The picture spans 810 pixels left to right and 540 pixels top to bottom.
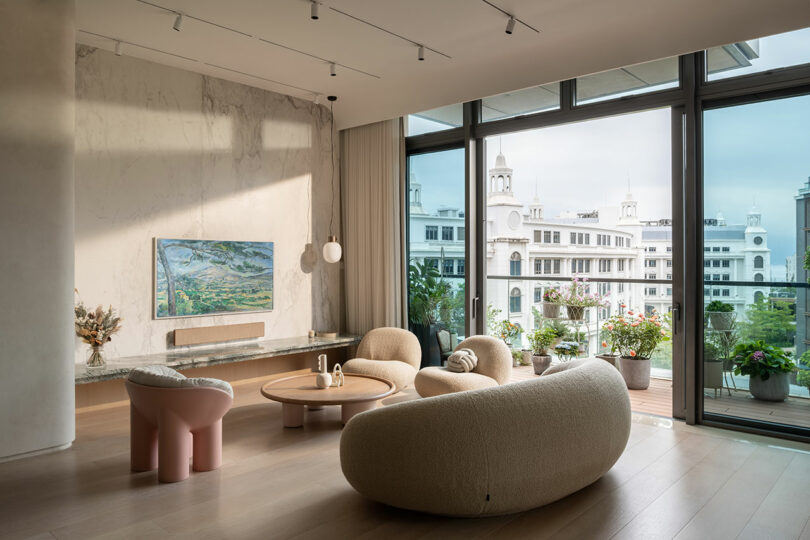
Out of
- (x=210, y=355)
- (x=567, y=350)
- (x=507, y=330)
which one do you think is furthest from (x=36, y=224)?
(x=567, y=350)

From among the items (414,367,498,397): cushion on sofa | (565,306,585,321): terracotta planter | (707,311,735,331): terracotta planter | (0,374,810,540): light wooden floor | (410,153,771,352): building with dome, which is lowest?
(0,374,810,540): light wooden floor

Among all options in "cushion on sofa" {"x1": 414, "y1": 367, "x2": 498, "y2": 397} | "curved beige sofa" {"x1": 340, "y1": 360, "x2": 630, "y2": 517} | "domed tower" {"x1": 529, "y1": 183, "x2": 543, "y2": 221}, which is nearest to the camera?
"curved beige sofa" {"x1": 340, "y1": 360, "x2": 630, "y2": 517}

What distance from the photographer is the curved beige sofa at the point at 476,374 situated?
15.9ft

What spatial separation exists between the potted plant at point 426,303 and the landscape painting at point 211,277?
170cm

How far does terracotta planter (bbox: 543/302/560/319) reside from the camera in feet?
22.6

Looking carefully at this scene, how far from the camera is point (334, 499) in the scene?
3.12 meters

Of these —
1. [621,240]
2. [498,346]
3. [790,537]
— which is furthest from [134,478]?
[621,240]

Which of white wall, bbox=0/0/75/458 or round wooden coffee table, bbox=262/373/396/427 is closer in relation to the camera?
white wall, bbox=0/0/75/458

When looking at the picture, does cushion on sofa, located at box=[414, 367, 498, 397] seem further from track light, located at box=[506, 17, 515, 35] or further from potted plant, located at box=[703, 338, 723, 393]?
track light, located at box=[506, 17, 515, 35]

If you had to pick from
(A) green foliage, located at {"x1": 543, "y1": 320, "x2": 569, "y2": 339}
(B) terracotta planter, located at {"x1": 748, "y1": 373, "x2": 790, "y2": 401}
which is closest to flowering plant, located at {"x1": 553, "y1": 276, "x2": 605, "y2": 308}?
(A) green foliage, located at {"x1": 543, "y1": 320, "x2": 569, "y2": 339}

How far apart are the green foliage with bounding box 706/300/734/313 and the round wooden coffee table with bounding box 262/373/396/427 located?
2718 millimetres

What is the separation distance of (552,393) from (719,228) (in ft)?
8.41

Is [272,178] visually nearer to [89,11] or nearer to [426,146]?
[426,146]

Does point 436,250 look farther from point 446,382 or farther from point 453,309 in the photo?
point 446,382
